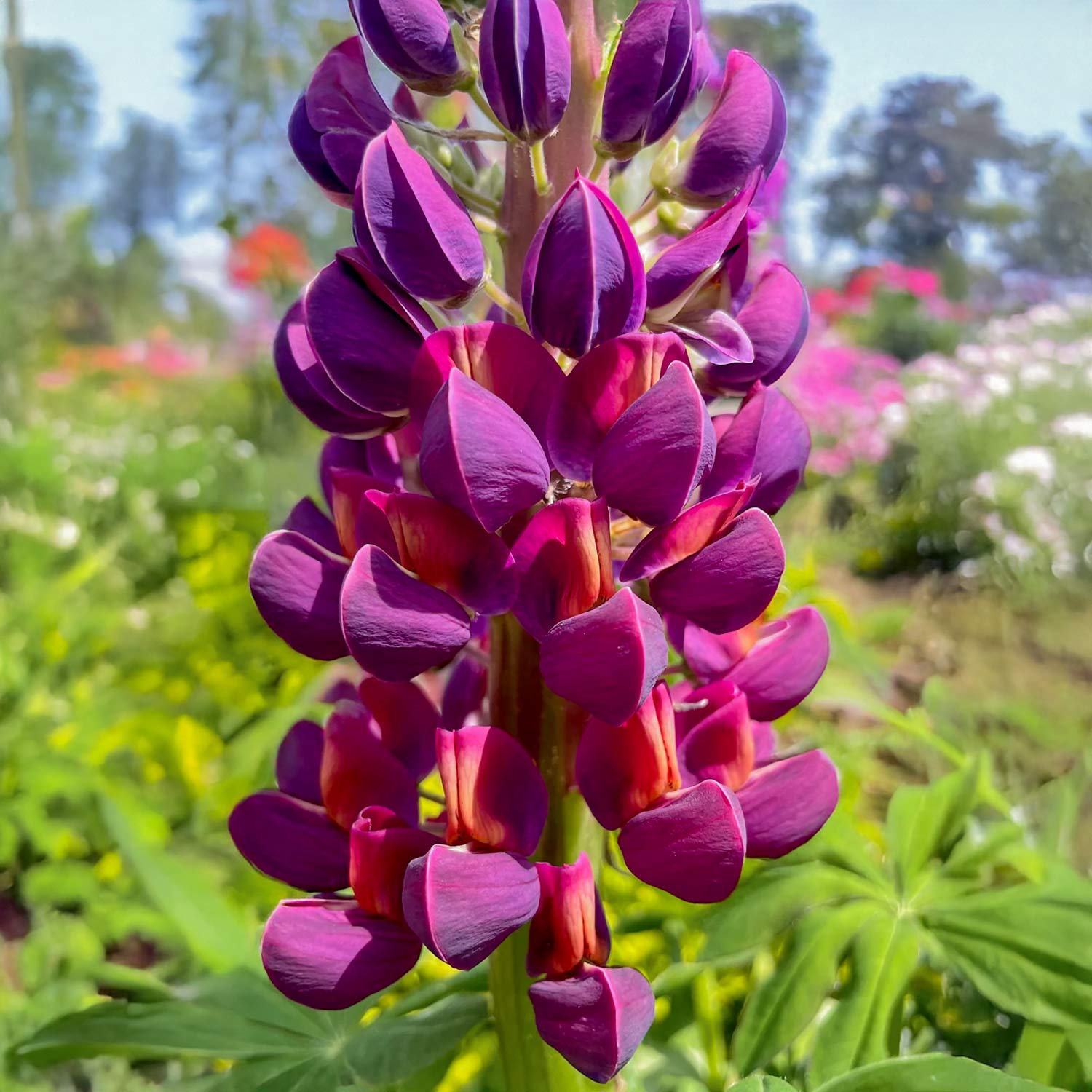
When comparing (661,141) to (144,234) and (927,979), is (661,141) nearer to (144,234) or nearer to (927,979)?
(927,979)

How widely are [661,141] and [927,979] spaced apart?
2.76ft

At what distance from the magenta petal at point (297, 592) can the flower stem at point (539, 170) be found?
243mm

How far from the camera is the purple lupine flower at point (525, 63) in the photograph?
477 millimetres

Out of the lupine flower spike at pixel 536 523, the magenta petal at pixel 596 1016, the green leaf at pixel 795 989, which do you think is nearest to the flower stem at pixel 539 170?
the lupine flower spike at pixel 536 523

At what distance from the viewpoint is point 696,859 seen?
0.47 metres

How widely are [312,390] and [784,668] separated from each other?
1.10 ft

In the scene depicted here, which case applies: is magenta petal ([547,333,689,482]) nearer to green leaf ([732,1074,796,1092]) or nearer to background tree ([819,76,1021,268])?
green leaf ([732,1074,796,1092])

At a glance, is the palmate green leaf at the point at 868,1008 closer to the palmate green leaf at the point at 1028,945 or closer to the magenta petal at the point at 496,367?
the palmate green leaf at the point at 1028,945

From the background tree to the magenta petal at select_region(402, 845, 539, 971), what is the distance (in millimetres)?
2835

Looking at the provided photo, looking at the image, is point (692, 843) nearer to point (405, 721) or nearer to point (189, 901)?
point (405, 721)

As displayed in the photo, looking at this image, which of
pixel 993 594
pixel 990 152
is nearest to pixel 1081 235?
pixel 990 152

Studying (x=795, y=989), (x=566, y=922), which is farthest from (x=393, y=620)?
(x=795, y=989)

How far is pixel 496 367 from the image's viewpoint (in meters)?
0.48

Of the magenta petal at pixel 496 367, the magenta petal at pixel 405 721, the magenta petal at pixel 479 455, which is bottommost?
the magenta petal at pixel 405 721
